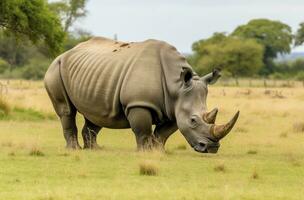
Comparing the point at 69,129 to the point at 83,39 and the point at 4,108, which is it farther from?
the point at 83,39

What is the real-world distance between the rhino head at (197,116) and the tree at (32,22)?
14046 millimetres

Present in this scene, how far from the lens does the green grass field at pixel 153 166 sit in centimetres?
1088

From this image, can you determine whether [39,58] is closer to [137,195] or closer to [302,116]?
[302,116]

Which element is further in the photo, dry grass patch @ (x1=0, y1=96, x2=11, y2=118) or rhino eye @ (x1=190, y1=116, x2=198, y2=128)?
dry grass patch @ (x1=0, y1=96, x2=11, y2=118)

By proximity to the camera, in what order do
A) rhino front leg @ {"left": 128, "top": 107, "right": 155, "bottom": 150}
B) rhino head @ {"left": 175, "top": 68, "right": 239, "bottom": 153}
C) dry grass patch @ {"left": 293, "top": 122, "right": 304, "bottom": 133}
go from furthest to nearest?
dry grass patch @ {"left": 293, "top": 122, "right": 304, "bottom": 133}
rhino front leg @ {"left": 128, "top": 107, "right": 155, "bottom": 150}
rhino head @ {"left": 175, "top": 68, "right": 239, "bottom": 153}

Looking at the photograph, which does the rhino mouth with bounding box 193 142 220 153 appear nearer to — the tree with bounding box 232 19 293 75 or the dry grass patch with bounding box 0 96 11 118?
the dry grass patch with bounding box 0 96 11 118

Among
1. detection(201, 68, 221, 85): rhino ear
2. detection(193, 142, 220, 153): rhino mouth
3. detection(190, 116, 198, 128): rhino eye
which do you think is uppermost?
detection(201, 68, 221, 85): rhino ear

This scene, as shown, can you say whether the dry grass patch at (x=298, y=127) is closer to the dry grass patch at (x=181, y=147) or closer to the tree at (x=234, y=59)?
the dry grass patch at (x=181, y=147)

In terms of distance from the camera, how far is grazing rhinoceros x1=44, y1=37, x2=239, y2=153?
15.4 m

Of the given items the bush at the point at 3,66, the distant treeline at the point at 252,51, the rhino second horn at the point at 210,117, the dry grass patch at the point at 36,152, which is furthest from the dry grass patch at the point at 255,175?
the bush at the point at 3,66

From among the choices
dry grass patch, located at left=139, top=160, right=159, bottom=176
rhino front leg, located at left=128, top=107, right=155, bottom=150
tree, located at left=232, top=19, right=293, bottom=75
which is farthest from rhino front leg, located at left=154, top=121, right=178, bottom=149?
tree, located at left=232, top=19, right=293, bottom=75

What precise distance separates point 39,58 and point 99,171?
85.5 meters

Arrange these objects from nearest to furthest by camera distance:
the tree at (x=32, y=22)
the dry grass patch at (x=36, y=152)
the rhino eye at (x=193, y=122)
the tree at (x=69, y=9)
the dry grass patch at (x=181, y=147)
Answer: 1. the rhino eye at (x=193, y=122)
2. the dry grass patch at (x=36, y=152)
3. the dry grass patch at (x=181, y=147)
4. the tree at (x=32, y=22)
5. the tree at (x=69, y=9)

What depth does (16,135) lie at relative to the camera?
20.0 meters
